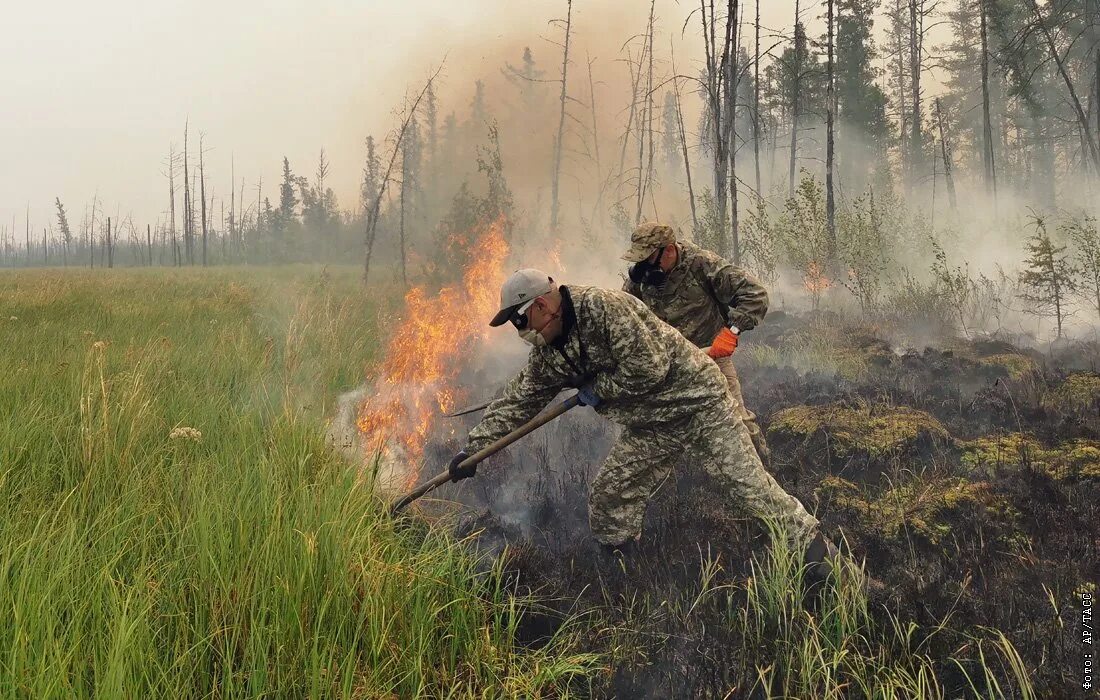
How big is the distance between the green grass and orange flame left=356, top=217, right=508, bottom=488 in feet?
2.60

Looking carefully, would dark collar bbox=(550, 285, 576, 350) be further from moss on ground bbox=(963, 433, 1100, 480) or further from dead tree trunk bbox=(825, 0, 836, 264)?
dead tree trunk bbox=(825, 0, 836, 264)

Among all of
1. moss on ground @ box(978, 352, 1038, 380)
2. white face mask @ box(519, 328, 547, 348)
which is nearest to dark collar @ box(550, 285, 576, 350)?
white face mask @ box(519, 328, 547, 348)

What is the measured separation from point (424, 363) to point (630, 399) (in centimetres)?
442

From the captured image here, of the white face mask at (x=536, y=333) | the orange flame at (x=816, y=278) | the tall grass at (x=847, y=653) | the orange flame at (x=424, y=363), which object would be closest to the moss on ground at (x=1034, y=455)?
the tall grass at (x=847, y=653)

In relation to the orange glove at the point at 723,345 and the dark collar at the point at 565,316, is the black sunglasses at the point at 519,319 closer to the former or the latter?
the dark collar at the point at 565,316

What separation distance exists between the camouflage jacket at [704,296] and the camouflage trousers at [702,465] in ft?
4.11

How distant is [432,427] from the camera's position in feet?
20.0

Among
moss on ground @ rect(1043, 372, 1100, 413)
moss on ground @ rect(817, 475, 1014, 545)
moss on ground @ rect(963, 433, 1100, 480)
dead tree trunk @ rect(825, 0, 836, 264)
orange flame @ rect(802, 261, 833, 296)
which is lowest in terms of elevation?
moss on ground @ rect(817, 475, 1014, 545)

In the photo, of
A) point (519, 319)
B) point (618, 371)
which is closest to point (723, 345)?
point (618, 371)

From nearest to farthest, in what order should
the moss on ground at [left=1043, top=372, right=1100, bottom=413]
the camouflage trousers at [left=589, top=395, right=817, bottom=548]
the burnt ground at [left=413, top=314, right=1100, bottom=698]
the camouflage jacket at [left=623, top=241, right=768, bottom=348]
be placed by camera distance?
1. the burnt ground at [left=413, top=314, right=1100, bottom=698]
2. the camouflage trousers at [left=589, top=395, right=817, bottom=548]
3. the camouflage jacket at [left=623, top=241, right=768, bottom=348]
4. the moss on ground at [left=1043, top=372, right=1100, bottom=413]

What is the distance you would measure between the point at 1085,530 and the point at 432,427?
208 inches

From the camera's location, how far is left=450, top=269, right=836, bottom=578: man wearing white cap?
3109mm

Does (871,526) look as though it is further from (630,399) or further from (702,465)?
(630,399)

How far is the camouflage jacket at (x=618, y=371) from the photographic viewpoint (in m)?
3.15
